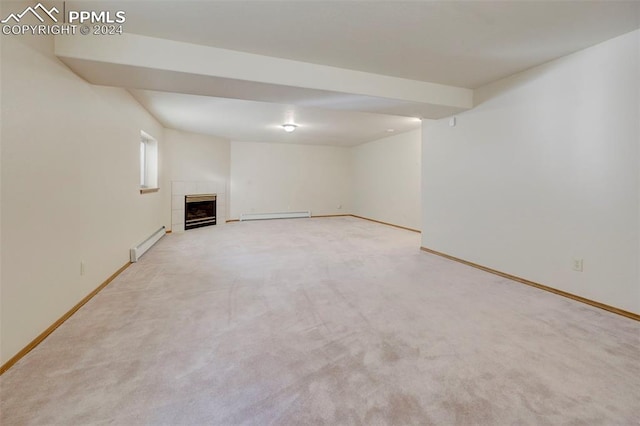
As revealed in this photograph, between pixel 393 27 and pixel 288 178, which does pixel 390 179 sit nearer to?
pixel 288 178

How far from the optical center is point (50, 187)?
78.0 inches

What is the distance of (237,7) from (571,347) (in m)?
3.27

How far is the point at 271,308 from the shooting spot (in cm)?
245

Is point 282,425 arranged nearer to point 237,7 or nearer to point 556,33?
point 237,7

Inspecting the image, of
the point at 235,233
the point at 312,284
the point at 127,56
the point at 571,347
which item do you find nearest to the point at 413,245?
the point at 312,284

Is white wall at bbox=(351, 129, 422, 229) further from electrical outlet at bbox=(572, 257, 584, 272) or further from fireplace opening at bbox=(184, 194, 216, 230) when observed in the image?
fireplace opening at bbox=(184, 194, 216, 230)

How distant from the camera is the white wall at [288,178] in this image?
805 centimetres

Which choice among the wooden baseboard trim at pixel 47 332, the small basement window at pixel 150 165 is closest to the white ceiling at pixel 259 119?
the small basement window at pixel 150 165

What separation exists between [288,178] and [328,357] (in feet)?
23.7

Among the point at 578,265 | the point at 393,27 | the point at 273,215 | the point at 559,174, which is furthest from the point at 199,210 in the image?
the point at 578,265

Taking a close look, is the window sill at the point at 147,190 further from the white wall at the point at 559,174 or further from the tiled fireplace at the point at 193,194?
the white wall at the point at 559,174

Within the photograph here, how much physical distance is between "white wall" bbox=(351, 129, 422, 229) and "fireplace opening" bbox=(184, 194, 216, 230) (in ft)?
14.3

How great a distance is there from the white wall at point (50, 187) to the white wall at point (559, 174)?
4.31 metres

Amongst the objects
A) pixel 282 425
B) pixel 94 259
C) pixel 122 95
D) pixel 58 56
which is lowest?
pixel 282 425
